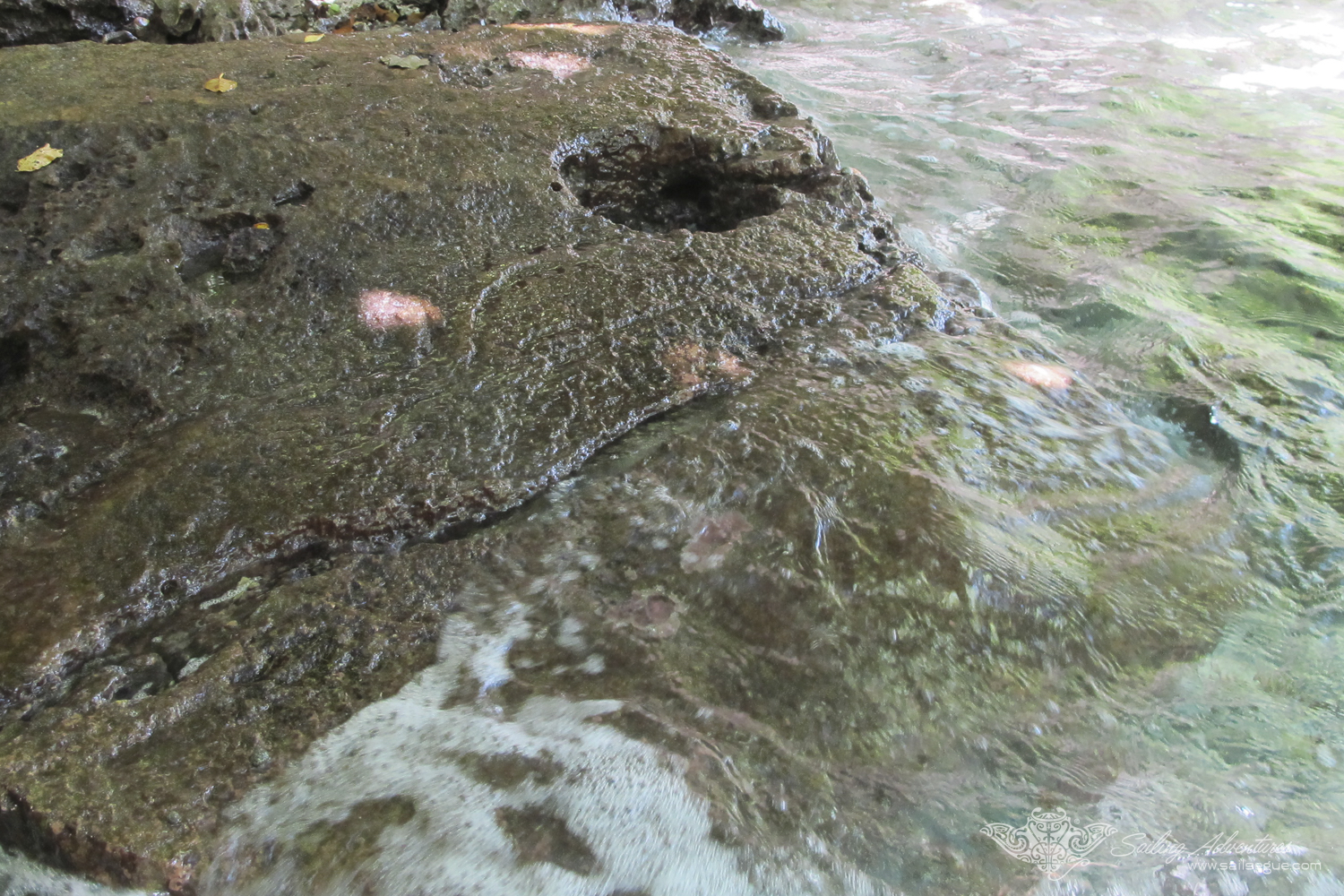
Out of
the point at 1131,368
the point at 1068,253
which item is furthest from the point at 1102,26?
the point at 1131,368

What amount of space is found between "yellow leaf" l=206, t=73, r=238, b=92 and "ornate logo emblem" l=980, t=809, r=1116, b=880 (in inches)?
160

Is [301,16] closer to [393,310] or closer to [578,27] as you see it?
[578,27]

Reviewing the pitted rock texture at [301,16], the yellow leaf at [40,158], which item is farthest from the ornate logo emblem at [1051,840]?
the pitted rock texture at [301,16]

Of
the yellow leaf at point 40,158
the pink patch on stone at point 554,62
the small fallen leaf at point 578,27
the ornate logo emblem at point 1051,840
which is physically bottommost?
the ornate logo emblem at point 1051,840

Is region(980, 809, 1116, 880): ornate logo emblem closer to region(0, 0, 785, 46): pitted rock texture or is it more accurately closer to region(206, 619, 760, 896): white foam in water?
region(206, 619, 760, 896): white foam in water

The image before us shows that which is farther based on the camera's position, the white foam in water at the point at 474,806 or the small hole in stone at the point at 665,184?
the small hole in stone at the point at 665,184

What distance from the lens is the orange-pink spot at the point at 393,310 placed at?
2660 millimetres

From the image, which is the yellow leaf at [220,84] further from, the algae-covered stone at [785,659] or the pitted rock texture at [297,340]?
the algae-covered stone at [785,659]

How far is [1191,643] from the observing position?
2.14 metres

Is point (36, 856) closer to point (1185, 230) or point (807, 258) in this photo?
point (807, 258)

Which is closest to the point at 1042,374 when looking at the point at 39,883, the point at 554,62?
the point at 554,62

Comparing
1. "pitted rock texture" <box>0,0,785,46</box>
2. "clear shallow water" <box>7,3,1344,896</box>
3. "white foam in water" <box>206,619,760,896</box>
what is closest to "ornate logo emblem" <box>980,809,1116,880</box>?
"clear shallow water" <box>7,3,1344,896</box>

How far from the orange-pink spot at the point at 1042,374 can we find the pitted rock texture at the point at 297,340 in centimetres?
74

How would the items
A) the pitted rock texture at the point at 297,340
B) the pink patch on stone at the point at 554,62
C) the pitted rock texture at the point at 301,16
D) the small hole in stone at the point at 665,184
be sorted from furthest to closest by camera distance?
1. the pitted rock texture at the point at 301,16
2. the pink patch on stone at the point at 554,62
3. the small hole in stone at the point at 665,184
4. the pitted rock texture at the point at 297,340
